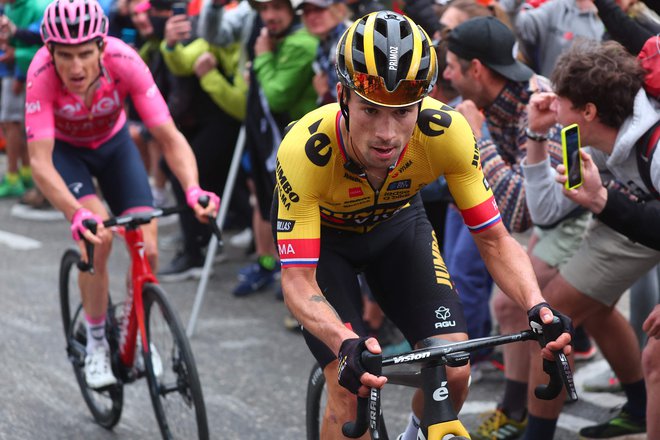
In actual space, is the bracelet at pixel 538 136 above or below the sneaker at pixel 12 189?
above

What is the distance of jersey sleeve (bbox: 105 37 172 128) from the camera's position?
554cm

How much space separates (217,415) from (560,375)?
3.03m

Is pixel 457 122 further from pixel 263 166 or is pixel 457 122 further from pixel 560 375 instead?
pixel 263 166

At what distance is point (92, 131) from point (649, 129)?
3088 millimetres

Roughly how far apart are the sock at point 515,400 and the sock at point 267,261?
3194mm

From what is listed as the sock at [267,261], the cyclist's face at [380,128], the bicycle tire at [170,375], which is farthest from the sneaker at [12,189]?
the cyclist's face at [380,128]

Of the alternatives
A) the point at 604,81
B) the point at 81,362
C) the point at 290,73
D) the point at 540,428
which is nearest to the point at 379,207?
the point at 604,81

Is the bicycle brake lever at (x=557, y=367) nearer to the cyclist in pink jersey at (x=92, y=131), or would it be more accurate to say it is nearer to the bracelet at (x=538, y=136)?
the bracelet at (x=538, y=136)

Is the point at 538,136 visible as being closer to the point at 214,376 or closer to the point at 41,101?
the point at 41,101

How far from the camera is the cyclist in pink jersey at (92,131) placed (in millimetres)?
5324

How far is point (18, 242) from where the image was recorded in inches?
393

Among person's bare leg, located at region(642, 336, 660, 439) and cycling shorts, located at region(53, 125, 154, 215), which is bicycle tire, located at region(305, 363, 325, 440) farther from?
cycling shorts, located at region(53, 125, 154, 215)

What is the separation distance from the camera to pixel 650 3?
16.6 feet

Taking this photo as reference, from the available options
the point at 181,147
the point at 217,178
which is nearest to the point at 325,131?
the point at 181,147
